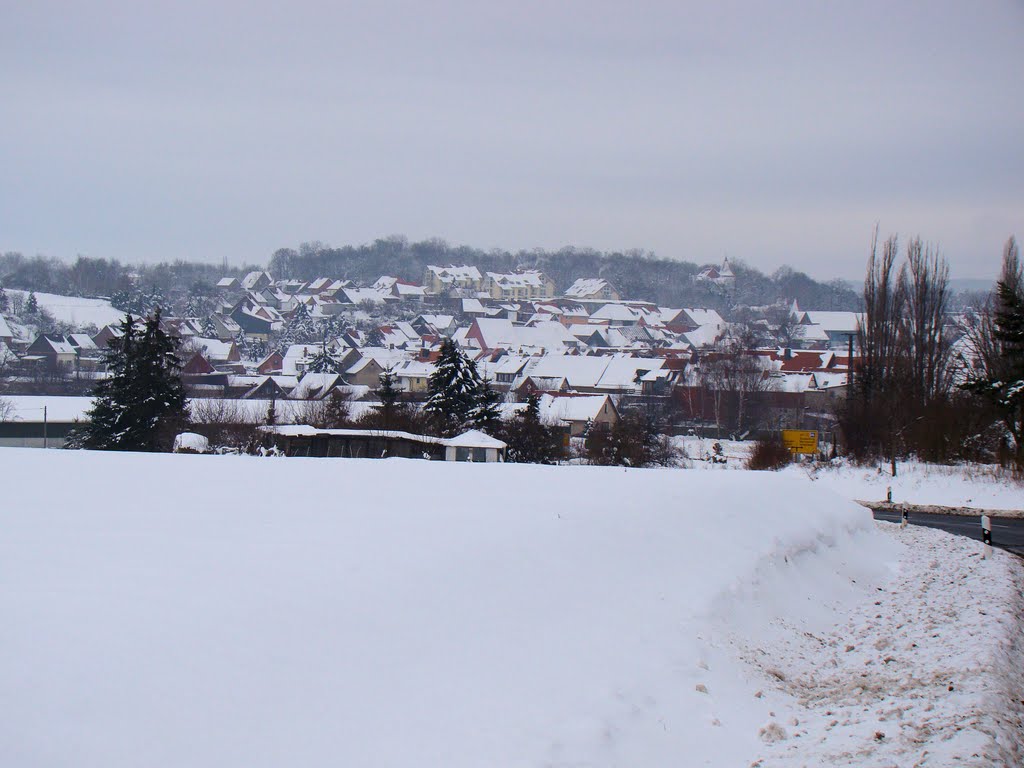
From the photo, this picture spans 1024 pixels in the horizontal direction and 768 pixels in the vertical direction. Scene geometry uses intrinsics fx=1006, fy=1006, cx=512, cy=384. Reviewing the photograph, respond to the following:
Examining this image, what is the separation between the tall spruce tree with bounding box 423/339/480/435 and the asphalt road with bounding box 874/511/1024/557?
28.8 metres

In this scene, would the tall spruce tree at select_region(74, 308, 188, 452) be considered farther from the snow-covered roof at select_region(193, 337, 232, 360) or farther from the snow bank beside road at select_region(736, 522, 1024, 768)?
the snow-covered roof at select_region(193, 337, 232, 360)

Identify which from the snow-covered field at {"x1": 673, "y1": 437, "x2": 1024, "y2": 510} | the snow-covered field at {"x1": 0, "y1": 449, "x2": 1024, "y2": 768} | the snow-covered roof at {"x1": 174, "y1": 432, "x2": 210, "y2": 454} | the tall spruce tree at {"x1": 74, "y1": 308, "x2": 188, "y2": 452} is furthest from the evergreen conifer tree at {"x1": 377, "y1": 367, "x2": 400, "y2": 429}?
the snow-covered field at {"x1": 0, "y1": 449, "x2": 1024, "y2": 768}

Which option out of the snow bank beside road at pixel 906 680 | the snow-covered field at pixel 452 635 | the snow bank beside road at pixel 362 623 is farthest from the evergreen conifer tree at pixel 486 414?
the snow bank beside road at pixel 362 623

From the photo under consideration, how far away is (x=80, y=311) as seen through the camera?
166500mm

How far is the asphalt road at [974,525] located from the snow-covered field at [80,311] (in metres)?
148

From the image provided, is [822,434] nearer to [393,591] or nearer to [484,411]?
[484,411]

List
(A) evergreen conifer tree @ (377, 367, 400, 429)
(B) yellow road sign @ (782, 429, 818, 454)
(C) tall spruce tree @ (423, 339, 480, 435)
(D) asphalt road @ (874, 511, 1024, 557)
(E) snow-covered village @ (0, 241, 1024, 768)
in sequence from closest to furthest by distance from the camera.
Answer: (E) snow-covered village @ (0, 241, 1024, 768), (D) asphalt road @ (874, 511, 1024, 557), (B) yellow road sign @ (782, 429, 818, 454), (A) evergreen conifer tree @ (377, 367, 400, 429), (C) tall spruce tree @ (423, 339, 480, 435)

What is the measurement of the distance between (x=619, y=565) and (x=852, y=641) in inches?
122

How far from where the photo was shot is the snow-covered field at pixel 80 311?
528 feet

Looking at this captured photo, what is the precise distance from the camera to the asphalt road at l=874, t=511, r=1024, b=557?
21141 mm

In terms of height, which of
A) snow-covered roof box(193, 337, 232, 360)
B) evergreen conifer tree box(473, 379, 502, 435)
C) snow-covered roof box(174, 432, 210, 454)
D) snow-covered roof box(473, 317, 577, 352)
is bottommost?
snow-covered roof box(174, 432, 210, 454)

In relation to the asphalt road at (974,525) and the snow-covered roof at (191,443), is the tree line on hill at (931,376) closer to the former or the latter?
the asphalt road at (974,525)

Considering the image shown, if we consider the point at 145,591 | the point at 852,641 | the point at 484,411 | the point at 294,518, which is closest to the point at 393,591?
the point at 145,591

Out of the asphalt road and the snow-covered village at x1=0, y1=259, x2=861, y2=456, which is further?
the snow-covered village at x1=0, y1=259, x2=861, y2=456
